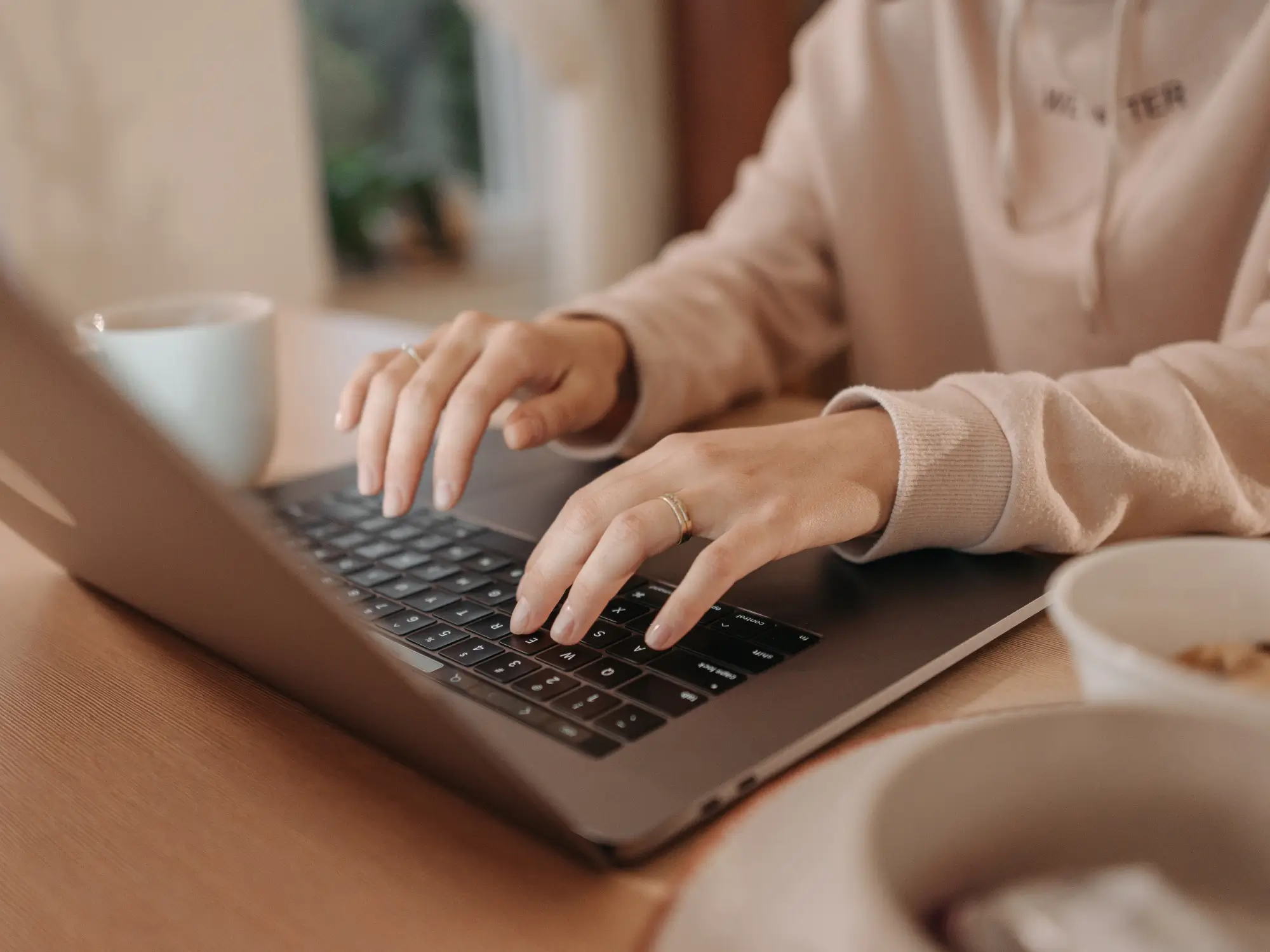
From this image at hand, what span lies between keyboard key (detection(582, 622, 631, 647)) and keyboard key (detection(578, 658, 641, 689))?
14 millimetres

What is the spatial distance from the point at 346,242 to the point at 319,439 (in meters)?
1.85

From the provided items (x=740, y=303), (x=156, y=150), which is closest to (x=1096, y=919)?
(x=740, y=303)

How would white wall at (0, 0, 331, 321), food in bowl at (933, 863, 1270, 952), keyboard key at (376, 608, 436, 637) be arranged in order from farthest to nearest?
white wall at (0, 0, 331, 321)
keyboard key at (376, 608, 436, 637)
food in bowl at (933, 863, 1270, 952)

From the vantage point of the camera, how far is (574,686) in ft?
1.38

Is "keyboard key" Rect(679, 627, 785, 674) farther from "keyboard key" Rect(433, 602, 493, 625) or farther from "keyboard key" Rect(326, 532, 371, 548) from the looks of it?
"keyboard key" Rect(326, 532, 371, 548)

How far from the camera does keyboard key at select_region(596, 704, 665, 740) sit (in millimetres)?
382

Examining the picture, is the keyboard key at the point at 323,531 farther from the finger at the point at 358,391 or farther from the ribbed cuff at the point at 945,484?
the ribbed cuff at the point at 945,484

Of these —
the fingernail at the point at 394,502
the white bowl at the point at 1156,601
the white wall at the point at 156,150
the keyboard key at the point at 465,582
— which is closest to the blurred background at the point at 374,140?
the white wall at the point at 156,150

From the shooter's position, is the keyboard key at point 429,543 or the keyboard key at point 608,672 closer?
the keyboard key at point 608,672

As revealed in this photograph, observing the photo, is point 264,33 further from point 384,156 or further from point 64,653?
point 64,653

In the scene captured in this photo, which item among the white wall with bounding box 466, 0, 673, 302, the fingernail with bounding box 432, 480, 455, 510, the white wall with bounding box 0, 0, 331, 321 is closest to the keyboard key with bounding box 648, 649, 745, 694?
the fingernail with bounding box 432, 480, 455, 510

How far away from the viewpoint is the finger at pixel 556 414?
70cm

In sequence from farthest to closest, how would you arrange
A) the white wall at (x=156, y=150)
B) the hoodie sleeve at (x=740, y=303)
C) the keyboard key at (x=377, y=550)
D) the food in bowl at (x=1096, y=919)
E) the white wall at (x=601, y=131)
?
the white wall at (x=601, y=131)
the white wall at (x=156, y=150)
the hoodie sleeve at (x=740, y=303)
the keyboard key at (x=377, y=550)
the food in bowl at (x=1096, y=919)

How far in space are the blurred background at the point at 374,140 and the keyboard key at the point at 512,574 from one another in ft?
5.36
